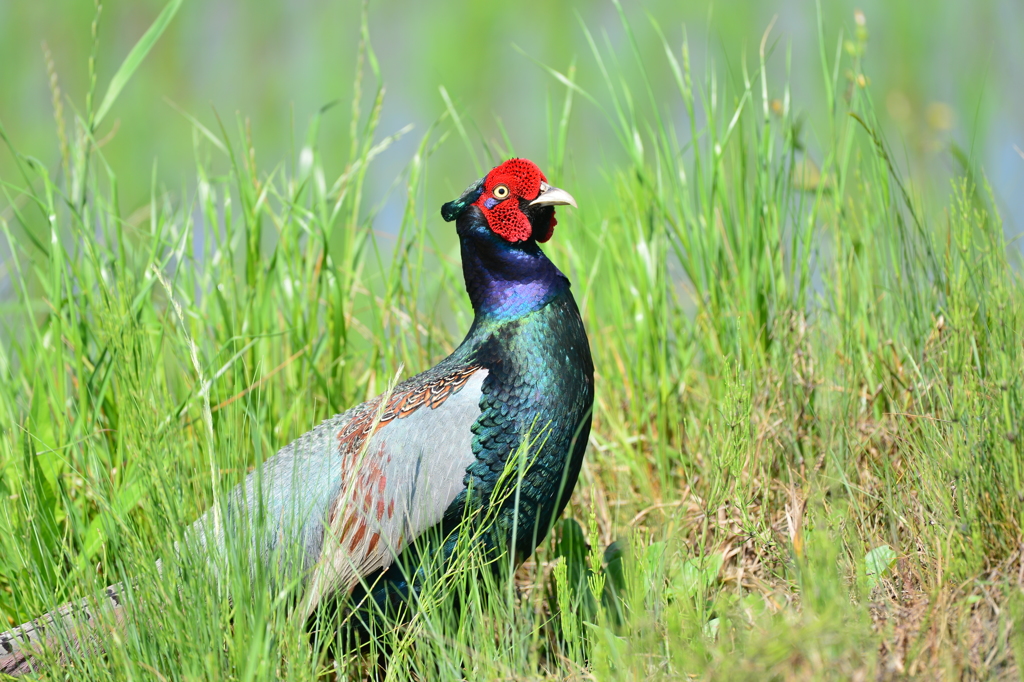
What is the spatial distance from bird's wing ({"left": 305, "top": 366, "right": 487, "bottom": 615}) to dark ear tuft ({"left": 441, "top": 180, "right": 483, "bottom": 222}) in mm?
490

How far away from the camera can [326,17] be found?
705 centimetres

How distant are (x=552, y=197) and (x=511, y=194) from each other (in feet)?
0.38

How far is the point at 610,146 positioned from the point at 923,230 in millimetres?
3697

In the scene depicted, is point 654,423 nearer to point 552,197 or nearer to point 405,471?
point 552,197

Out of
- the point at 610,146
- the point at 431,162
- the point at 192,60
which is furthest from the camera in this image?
the point at 192,60

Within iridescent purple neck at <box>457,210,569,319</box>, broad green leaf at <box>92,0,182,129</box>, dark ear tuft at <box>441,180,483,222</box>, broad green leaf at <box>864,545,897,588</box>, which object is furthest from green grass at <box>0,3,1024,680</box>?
dark ear tuft at <box>441,180,483,222</box>

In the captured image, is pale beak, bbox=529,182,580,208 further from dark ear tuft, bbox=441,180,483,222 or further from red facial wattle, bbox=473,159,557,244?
dark ear tuft, bbox=441,180,483,222

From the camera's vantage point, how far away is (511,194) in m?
2.58

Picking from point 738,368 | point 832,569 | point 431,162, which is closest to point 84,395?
point 738,368

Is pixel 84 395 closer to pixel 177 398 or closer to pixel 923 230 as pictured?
pixel 177 398

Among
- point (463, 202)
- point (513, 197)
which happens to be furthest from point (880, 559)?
point (463, 202)

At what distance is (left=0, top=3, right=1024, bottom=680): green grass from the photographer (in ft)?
→ 5.95

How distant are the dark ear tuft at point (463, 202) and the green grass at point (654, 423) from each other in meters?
0.69

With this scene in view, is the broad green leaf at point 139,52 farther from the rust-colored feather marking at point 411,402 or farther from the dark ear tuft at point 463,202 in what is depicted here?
the rust-colored feather marking at point 411,402
